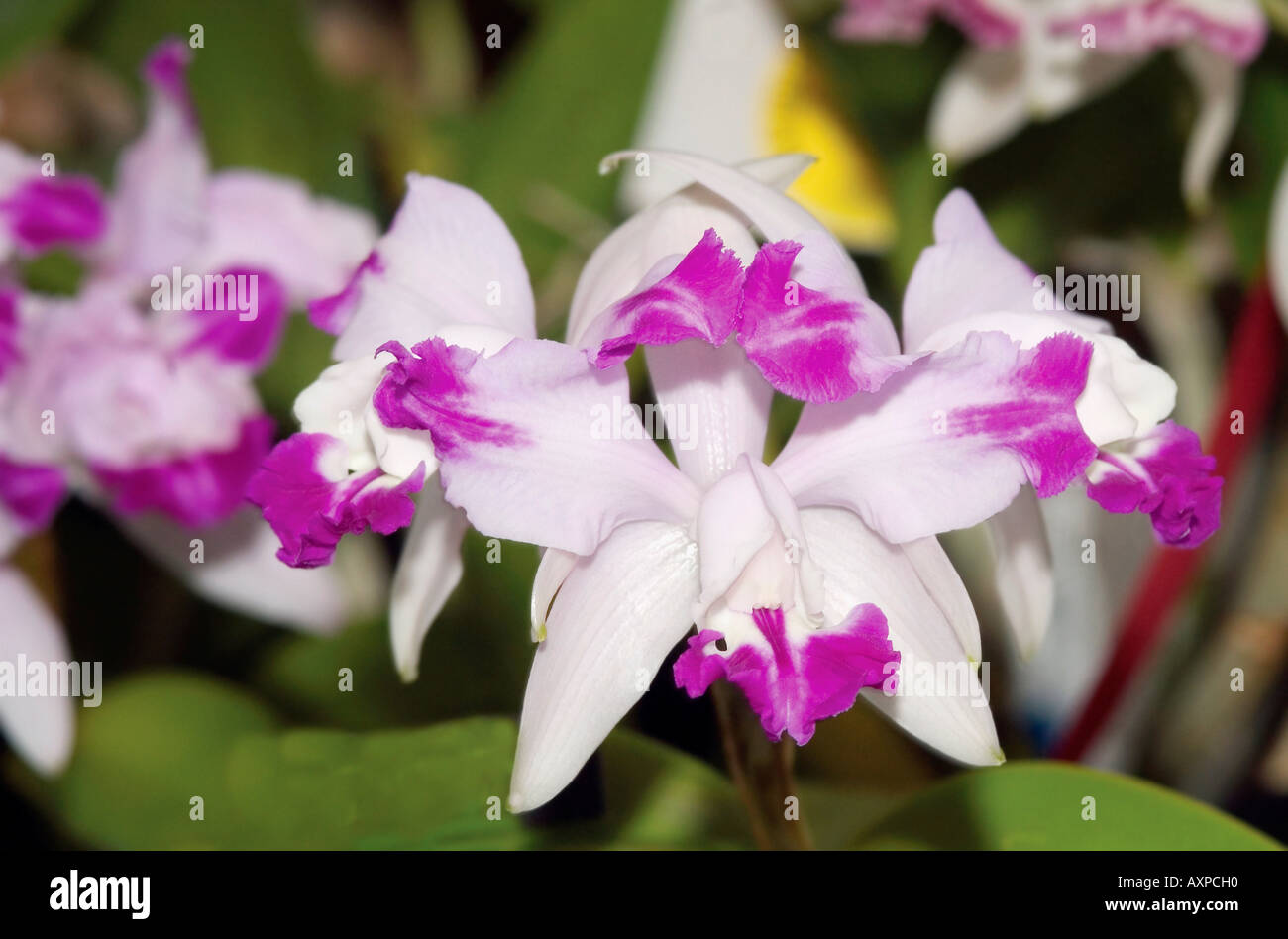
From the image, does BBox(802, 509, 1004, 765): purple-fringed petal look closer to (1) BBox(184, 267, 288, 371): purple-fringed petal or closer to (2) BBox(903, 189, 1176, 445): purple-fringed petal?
(2) BBox(903, 189, 1176, 445): purple-fringed petal

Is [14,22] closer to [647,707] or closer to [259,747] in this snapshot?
[259,747]

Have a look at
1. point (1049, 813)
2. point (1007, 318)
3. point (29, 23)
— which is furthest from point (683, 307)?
point (29, 23)

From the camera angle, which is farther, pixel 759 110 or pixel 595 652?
pixel 759 110

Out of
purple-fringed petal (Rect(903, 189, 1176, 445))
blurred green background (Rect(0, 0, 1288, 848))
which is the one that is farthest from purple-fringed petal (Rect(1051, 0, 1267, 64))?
purple-fringed petal (Rect(903, 189, 1176, 445))

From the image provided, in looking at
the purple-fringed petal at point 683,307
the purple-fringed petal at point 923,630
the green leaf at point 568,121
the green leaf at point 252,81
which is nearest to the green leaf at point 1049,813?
the purple-fringed petal at point 923,630

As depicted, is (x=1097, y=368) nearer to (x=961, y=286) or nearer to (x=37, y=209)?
(x=961, y=286)

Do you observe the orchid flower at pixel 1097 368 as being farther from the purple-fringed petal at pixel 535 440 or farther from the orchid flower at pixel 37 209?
the orchid flower at pixel 37 209

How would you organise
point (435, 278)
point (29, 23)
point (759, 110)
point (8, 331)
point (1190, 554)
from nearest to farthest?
point (435, 278), point (8, 331), point (1190, 554), point (29, 23), point (759, 110)
